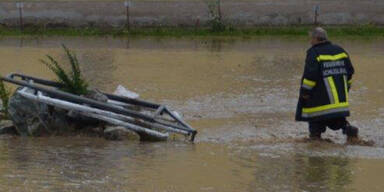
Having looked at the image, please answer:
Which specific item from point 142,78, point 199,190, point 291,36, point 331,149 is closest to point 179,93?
point 142,78

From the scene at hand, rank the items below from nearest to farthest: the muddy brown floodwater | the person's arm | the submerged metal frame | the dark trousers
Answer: the muddy brown floodwater < the submerged metal frame < the person's arm < the dark trousers

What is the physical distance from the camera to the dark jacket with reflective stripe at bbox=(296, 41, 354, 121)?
11.5 m

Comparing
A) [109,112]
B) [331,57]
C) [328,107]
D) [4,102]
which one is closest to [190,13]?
[4,102]

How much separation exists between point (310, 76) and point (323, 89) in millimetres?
242

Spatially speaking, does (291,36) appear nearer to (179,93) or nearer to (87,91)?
(179,93)

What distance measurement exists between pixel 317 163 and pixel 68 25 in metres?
20.9

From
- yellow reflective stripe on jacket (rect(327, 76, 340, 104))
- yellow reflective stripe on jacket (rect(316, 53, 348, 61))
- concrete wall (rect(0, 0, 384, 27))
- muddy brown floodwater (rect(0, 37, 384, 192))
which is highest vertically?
yellow reflective stripe on jacket (rect(316, 53, 348, 61))

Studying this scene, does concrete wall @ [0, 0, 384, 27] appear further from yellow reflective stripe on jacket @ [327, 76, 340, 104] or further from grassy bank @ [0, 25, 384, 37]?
yellow reflective stripe on jacket @ [327, 76, 340, 104]

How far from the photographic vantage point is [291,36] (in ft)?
91.9

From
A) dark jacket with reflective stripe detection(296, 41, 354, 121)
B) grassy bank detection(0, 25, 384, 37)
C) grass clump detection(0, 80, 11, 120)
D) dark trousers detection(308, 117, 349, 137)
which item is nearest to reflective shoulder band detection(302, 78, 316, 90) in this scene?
dark jacket with reflective stripe detection(296, 41, 354, 121)

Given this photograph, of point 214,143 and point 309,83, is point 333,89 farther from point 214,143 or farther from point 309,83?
point 214,143

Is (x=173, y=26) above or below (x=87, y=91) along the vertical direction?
below

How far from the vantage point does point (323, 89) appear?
11602mm

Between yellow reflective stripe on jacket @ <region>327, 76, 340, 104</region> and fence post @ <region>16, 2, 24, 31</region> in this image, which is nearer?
yellow reflective stripe on jacket @ <region>327, 76, 340, 104</region>
